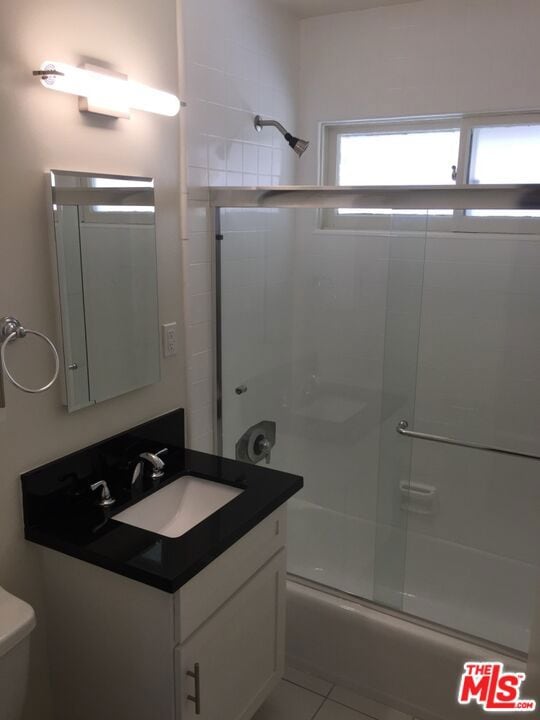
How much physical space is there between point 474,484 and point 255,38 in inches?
84.0

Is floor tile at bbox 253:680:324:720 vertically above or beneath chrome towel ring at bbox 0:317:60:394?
beneath

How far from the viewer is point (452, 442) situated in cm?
275

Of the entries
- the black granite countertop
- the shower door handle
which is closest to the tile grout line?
the black granite countertop

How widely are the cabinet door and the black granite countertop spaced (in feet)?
0.74

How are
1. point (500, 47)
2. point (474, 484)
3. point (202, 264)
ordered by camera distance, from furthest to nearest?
point (474, 484), point (500, 47), point (202, 264)

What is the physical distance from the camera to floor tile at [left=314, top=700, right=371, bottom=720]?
210 centimetres

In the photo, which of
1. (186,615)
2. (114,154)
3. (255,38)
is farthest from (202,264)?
(186,615)

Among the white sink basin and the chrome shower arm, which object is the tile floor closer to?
the white sink basin

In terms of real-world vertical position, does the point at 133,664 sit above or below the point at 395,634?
above

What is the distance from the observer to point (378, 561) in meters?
2.57

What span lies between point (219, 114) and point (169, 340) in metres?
0.89

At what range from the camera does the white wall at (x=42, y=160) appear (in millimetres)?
1511

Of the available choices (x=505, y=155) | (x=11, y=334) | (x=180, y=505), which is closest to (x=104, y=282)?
(x=11, y=334)

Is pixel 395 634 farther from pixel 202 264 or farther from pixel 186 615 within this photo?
pixel 202 264
